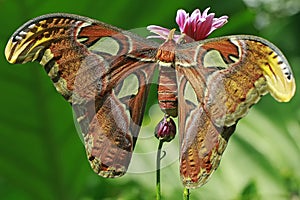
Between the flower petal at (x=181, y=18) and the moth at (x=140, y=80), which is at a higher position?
the flower petal at (x=181, y=18)

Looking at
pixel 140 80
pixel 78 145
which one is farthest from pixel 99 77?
pixel 78 145

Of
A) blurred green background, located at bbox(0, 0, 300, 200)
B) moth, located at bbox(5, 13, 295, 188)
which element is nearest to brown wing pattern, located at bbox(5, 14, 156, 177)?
moth, located at bbox(5, 13, 295, 188)

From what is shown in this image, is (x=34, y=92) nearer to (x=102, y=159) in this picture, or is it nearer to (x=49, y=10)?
(x=49, y=10)

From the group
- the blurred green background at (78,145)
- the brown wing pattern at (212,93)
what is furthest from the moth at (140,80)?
the blurred green background at (78,145)

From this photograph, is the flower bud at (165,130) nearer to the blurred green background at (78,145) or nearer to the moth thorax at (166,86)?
the moth thorax at (166,86)

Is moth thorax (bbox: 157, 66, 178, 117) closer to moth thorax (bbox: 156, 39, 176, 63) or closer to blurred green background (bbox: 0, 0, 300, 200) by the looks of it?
moth thorax (bbox: 156, 39, 176, 63)

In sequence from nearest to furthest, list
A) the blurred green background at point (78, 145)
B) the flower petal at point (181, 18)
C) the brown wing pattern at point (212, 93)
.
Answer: the brown wing pattern at point (212, 93) → the flower petal at point (181, 18) → the blurred green background at point (78, 145)
